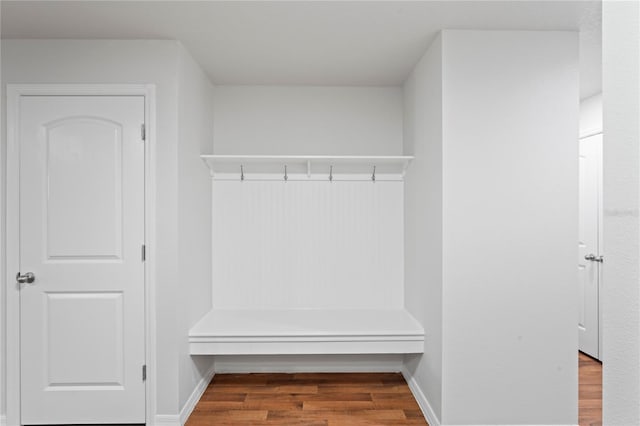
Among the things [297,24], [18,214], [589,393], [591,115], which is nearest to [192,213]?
[18,214]

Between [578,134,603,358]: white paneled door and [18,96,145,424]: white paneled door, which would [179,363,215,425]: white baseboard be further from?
[578,134,603,358]: white paneled door

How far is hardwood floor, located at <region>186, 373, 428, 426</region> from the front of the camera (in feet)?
9.46

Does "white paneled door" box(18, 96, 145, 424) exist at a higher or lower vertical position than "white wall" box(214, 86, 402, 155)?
lower

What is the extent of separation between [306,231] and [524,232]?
1.74 metres

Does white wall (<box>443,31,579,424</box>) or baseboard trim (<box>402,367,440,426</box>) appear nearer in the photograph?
white wall (<box>443,31,579,424</box>)

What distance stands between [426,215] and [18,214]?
262 cm

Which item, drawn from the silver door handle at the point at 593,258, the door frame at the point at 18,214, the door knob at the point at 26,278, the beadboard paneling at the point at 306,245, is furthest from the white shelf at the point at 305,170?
the silver door handle at the point at 593,258

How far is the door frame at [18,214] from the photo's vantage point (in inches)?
108

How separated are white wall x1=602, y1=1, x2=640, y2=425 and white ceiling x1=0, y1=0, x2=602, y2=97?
1676mm

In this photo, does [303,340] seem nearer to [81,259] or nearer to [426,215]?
[426,215]

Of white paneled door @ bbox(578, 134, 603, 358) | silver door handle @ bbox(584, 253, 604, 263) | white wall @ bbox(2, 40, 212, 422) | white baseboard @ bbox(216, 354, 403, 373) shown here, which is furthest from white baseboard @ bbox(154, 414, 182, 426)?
silver door handle @ bbox(584, 253, 604, 263)

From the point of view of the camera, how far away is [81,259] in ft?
9.03

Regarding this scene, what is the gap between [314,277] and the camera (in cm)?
373

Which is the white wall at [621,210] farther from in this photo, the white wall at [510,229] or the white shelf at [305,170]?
the white shelf at [305,170]
